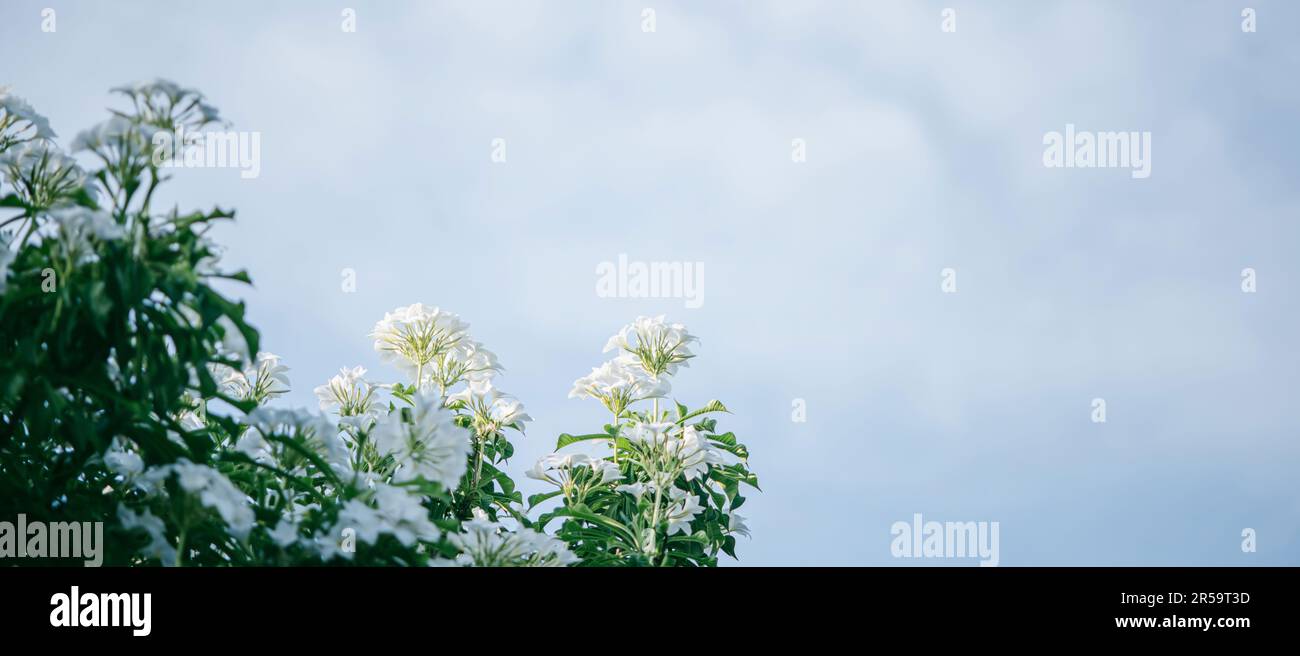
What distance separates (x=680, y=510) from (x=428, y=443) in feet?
5.64

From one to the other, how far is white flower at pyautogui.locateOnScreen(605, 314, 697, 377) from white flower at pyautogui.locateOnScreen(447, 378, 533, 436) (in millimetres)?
581

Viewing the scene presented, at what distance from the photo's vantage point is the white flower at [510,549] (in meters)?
2.99

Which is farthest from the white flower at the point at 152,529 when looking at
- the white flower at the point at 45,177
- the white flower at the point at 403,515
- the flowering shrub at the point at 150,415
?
the white flower at the point at 45,177

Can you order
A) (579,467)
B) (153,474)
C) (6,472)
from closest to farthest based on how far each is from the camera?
(153,474) → (6,472) → (579,467)

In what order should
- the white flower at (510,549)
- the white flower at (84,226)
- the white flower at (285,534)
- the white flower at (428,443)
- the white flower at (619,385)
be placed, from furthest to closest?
the white flower at (619,385), the white flower at (510,549), the white flower at (428,443), the white flower at (285,534), the white flower at (84,226)

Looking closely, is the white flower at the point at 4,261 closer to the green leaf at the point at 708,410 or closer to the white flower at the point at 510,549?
the white flower at the point at 510,549

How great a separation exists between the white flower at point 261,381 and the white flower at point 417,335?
448 millimetres

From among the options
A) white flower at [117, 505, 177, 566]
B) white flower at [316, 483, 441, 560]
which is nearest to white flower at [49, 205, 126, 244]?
white flower at [117, 505, 177, 566]

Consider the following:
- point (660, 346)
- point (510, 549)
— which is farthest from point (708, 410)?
point (510, 549)

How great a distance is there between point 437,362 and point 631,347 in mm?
910
